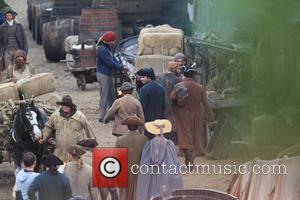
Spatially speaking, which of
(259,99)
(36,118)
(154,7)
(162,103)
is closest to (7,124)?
(36,118)

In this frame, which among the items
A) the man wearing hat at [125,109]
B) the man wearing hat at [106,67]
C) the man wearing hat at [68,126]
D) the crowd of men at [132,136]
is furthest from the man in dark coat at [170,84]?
the man wearing hat at [106,67]

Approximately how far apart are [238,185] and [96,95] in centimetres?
1025

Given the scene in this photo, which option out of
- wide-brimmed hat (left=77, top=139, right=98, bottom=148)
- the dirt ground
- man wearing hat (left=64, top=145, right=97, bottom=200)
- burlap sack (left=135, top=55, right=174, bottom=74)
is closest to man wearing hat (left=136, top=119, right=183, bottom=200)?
wide-brimmed hat (left=77, top=139, right=98, bottom=148)

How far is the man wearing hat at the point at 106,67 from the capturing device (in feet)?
53.7

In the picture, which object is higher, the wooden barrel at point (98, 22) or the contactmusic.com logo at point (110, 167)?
the contactmusic.com logo at point (110, 167)

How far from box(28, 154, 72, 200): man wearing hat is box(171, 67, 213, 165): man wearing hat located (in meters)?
3.60

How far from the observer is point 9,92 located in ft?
44.6

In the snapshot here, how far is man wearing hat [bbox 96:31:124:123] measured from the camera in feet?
53.7

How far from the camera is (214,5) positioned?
9.21 m

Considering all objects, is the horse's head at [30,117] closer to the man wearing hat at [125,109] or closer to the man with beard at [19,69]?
the man wearing hat at [125,109]

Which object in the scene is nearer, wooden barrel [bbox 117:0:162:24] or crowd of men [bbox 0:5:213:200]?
crowd of men [bbox 0:5:213:200]

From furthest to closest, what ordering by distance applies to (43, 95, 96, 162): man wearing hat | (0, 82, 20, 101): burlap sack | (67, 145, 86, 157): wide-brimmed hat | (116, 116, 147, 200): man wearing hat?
(0, 82, 20, 101): burlap sack
(43, 95, 96, 162): man wearing hat
(116, 116, 147, 200): man wearing hat
(67, 145, 86, 157): wide-brimmed hat

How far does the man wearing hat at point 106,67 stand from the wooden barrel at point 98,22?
566 centimetres

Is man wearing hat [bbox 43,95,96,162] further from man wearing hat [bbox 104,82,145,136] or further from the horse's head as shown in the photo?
man wearing hat [bbox 104,82,145,136]
